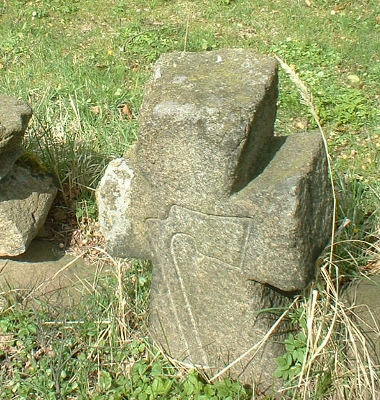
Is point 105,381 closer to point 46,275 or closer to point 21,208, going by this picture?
point 46,275

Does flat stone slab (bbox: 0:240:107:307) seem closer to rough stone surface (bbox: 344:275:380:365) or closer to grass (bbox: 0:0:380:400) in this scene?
grass (bbox: 0:0:380:400)

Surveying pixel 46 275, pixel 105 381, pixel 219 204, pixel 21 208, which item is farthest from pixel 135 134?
pixel 219 204

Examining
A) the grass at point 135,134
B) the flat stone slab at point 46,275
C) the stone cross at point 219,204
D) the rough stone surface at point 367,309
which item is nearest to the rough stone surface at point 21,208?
the flat stone slab at point 46,275

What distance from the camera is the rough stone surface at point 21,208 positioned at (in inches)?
134

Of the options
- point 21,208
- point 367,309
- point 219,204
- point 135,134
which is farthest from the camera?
point 135,134

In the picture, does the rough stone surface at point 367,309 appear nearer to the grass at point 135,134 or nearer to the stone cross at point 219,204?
the grass at point 135,134

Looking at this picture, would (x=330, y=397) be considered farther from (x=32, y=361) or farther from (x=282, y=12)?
(x=282, y=12)

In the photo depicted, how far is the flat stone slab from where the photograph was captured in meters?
3.34

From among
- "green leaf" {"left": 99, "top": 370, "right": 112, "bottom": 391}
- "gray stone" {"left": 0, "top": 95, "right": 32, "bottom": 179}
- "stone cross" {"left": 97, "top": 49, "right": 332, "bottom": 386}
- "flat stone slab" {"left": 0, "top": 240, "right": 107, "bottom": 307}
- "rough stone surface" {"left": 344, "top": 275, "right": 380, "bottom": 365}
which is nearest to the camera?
"stone cross" {"left": 97, "top": 49, "right": 332, "bottom": 386}

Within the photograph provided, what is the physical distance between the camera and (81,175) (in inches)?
153

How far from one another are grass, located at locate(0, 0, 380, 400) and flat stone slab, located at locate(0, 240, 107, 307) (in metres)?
0.06

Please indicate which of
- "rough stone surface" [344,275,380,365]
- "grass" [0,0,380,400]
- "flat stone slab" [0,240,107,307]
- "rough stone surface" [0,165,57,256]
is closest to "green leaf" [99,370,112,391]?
"grass" [0,0,380,400]

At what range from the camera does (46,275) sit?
3486mm

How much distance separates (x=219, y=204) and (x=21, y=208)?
1.37 m
